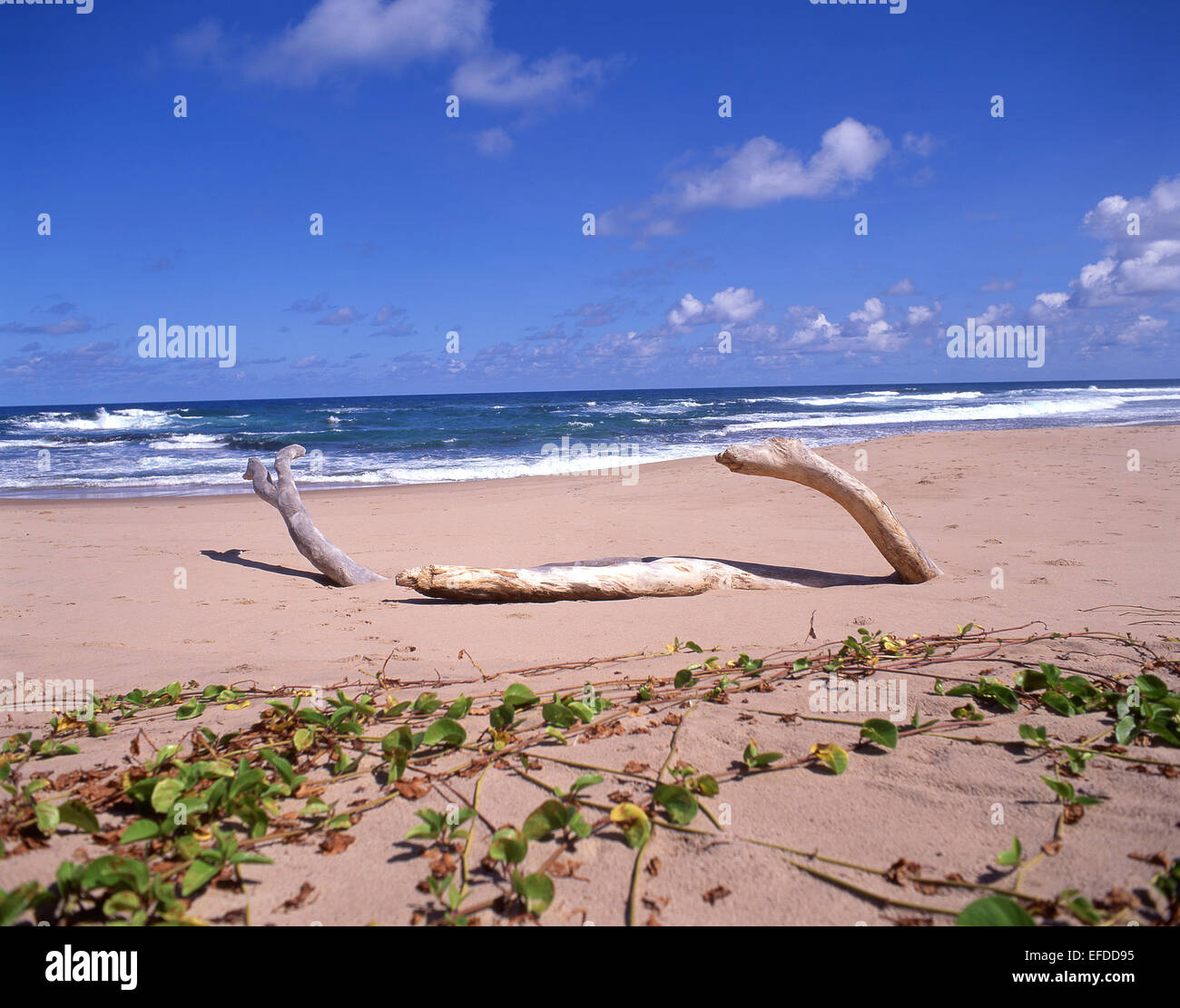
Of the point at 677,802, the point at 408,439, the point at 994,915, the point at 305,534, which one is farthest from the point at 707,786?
the point at 408,439

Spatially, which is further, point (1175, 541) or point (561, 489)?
point (561, 489)

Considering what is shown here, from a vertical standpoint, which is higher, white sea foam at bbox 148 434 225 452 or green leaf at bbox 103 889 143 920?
white sea foam at bbox 148 434 225 452

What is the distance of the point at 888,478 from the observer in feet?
36.4

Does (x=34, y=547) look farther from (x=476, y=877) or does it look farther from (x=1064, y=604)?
(x=1064, y=604)

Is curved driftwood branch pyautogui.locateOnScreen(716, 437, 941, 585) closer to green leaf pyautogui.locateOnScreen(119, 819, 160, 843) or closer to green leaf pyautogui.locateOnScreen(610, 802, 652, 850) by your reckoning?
green leaf pyautogui.locateOnScreen(610, 802, 652, 850)

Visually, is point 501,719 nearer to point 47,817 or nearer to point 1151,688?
point 47,817

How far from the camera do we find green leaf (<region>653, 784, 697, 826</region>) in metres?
1.63

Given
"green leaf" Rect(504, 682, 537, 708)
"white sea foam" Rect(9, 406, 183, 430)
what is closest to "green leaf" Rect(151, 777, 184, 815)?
"green leaf" Rect(504, 682, 537, 708)

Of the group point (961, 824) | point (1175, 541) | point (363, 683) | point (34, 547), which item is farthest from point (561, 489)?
point (961, 824)

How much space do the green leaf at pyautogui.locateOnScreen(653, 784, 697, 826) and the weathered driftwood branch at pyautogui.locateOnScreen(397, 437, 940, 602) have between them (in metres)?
3.00

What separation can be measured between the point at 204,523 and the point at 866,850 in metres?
9.99

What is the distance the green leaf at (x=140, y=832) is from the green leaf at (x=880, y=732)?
1803 mm

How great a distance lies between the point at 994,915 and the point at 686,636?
2380 millimetres
